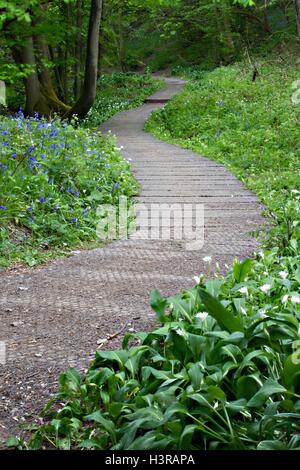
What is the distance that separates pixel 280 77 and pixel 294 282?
1361cm

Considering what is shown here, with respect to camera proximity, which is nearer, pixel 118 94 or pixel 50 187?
pixel 50 187

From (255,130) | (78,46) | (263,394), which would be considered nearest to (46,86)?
(78,46)

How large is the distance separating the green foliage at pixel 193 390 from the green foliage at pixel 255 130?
6.54 ft

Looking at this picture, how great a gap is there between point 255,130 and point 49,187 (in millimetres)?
6229

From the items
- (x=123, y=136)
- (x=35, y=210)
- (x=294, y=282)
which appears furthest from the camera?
(x=123, y=136)

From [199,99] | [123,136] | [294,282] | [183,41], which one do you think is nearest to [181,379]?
[294,282]

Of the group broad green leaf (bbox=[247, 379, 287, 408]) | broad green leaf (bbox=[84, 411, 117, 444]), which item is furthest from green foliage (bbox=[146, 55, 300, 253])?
broad green leaf (bbox=[84, 411, 117, 444])

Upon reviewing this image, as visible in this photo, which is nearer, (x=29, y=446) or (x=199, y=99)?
(x=29, y=446)

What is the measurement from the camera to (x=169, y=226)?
248 inches

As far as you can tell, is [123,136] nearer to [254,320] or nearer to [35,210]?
[35,210]

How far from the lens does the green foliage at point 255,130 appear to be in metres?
6.88

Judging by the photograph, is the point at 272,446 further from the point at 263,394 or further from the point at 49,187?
the point at 49,187

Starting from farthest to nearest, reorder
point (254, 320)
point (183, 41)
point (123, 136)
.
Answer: point (183, 41), point (123, 136), point (254, 320)

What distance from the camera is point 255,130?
11.5m
